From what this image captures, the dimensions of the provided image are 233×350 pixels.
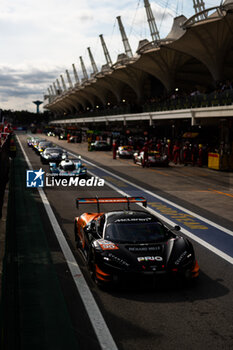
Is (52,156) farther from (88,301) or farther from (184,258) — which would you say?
(88,301)

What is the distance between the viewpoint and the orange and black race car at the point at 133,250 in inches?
281

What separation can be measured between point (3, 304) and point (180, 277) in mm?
2922

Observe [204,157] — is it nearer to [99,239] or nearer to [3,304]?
[99,239]

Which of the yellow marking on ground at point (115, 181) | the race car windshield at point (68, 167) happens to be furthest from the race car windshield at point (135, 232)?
the race car windshield at point (68, 167)

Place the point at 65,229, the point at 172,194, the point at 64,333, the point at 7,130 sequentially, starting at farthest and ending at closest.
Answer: the point at 7,130 < the point at 172,194 < the point at 65,229 < the point at 64,333

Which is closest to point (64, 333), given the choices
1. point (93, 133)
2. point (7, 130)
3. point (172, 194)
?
point (172, 194)

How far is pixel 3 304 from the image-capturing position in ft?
19.9

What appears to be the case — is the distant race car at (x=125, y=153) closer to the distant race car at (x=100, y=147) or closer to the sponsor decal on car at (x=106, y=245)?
the distant race car at (x=100, y=147)

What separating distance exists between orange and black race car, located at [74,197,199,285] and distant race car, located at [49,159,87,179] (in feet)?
45.0

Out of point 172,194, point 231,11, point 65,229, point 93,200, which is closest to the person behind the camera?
point 93,200

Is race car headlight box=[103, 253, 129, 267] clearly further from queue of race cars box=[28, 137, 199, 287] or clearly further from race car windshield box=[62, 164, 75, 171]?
race car windshield box=[62, 164, 75, 171]

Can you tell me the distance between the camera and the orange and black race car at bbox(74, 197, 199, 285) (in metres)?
7.13

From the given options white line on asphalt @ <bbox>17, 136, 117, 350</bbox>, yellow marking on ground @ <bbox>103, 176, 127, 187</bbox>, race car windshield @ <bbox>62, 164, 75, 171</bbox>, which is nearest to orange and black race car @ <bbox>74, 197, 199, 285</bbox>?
white line on asphalt @ <bbox>17, 136, 117, 350</bbox>

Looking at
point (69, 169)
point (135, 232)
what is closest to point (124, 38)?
point (69, 169)
